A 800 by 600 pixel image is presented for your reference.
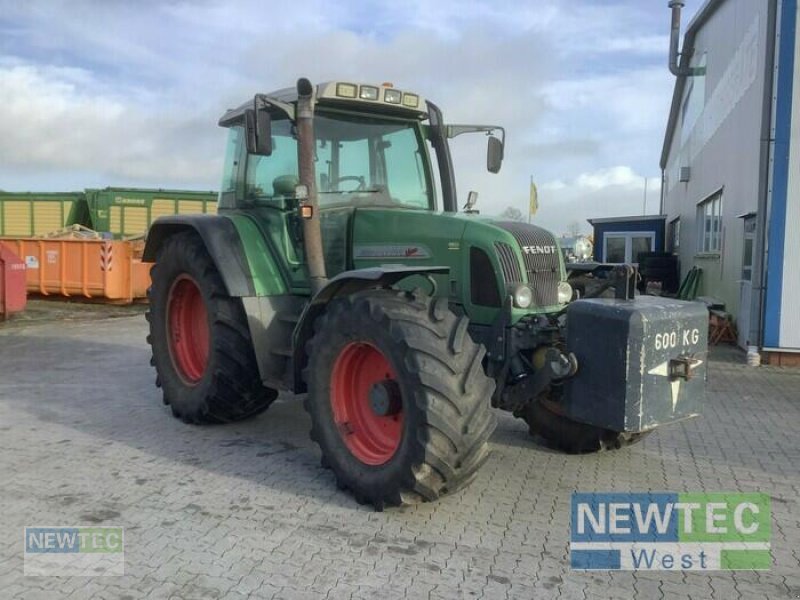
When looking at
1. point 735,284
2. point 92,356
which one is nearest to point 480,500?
point 92,356

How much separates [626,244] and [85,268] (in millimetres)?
15142

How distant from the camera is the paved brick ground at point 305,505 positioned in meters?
3.37

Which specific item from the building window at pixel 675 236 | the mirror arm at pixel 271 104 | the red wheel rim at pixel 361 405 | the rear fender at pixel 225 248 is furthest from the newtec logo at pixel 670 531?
the building window at pixel 675 236

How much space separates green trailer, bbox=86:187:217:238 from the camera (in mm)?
18703

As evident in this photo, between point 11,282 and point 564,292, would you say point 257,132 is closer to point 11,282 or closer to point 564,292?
point 564,292

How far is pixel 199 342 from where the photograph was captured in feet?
20.9

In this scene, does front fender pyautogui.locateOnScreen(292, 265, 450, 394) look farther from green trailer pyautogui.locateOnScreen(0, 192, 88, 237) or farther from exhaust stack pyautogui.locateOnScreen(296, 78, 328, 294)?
green trailer pyautogui.locateOnScreen(0, 192, 88, 237)

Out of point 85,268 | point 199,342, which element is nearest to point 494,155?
point 199,342

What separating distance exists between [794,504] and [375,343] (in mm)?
2738

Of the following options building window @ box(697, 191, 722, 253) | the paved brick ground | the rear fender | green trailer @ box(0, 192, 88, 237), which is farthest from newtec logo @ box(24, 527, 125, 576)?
green trailer @ box(0, 192, 88, 237)

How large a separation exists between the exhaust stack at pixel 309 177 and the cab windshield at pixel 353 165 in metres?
0.30

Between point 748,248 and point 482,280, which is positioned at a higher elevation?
point 748,248

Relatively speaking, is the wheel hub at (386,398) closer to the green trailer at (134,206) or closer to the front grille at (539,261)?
the front grille at (539,261)

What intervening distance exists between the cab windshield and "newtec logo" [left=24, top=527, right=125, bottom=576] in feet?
8.59
